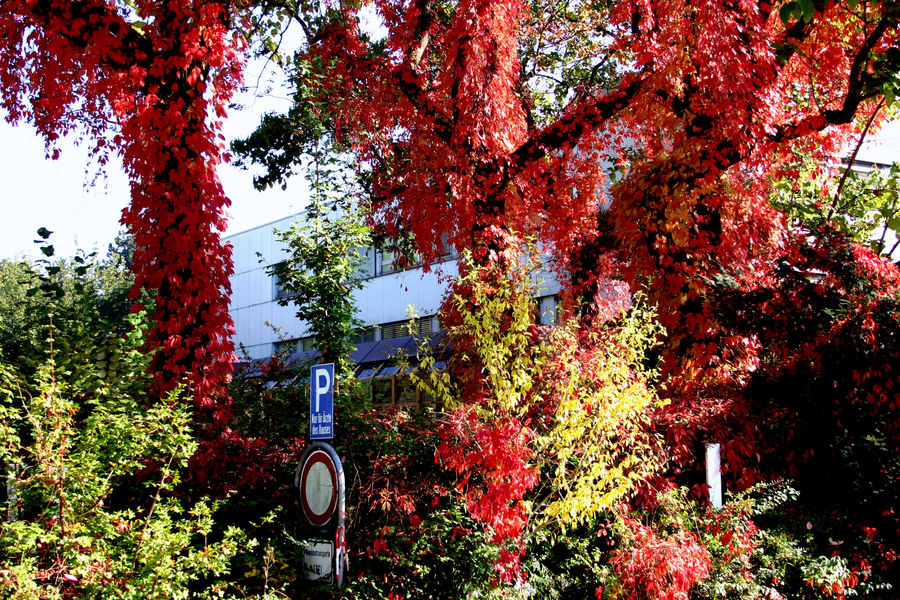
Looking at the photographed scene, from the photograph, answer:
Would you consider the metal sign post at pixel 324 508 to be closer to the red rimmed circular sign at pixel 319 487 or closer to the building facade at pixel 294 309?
the red rimmed circular sign at pixel 319 487

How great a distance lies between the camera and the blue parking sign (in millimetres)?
5820

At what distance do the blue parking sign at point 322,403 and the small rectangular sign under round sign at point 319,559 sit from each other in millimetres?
826

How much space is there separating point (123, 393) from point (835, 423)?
27.2 ft

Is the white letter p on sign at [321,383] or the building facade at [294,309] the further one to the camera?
the building facade at [294,309]

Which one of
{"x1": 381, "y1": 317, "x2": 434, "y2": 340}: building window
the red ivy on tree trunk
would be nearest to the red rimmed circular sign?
the red ivy on tree trunk

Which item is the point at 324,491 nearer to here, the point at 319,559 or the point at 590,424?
the point at 319,559

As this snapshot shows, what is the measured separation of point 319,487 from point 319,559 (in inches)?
21.4

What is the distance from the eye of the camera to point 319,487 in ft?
19.3

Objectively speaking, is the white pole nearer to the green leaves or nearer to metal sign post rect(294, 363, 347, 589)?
metal sign post rect(294, 363, 347, 589)

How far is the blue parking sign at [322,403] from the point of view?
19.1ft

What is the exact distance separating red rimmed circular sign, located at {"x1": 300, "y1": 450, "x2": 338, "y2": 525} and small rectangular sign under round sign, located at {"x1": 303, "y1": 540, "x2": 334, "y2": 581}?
0.17 m

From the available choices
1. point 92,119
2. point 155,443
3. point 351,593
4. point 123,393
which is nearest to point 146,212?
point 92,119

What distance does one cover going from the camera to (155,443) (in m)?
6.23

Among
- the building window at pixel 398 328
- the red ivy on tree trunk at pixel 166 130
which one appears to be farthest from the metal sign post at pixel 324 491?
the building window at pixel 398 328
